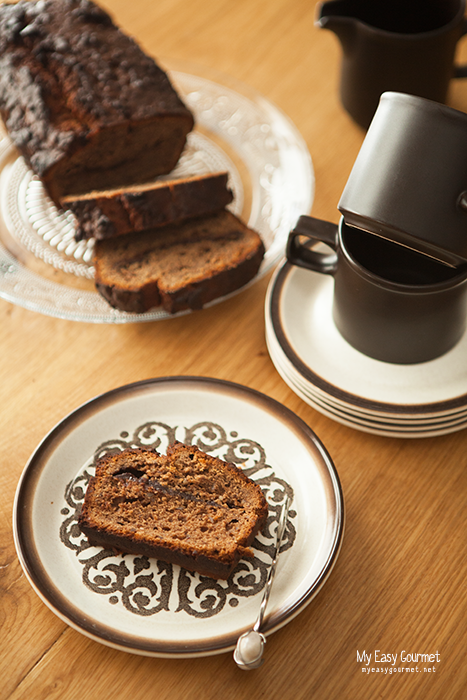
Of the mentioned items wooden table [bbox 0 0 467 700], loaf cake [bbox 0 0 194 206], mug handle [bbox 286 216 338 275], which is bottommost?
wooden table [bbox 0 0 467 700]

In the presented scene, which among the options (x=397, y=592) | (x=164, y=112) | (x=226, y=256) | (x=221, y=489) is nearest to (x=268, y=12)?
(x=164, y=112)

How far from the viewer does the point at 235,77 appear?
65.7 inches

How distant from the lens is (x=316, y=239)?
3.44ft

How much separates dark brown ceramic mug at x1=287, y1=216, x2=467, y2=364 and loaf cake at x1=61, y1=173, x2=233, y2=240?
0.24 metres

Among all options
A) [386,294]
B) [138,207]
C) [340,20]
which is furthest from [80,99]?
[386,294]

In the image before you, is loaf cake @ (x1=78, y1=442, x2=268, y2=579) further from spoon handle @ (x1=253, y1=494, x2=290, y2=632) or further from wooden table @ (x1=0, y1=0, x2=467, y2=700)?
wooden table @ (x1=0, y1=0, x2=467, y2=700)

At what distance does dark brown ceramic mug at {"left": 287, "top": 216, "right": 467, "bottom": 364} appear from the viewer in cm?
92

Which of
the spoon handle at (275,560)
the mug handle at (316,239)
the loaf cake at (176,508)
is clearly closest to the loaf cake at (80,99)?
the mug handle at (316,239)

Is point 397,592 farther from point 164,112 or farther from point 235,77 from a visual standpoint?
point 235,77

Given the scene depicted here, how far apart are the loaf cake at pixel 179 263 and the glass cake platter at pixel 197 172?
5cm

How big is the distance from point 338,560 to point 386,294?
1.37 ft

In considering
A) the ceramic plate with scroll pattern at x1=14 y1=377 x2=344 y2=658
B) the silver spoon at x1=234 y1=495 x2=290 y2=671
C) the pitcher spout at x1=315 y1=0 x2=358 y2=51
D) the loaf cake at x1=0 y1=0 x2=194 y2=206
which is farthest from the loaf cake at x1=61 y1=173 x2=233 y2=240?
the silver spoon at x1=234 y1=495 x2=290 y2=671

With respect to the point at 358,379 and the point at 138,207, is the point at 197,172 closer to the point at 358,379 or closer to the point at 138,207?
the point at 138,207

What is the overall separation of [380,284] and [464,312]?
0.61 ft
